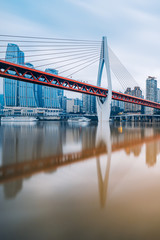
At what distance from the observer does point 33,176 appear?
543 centimetres

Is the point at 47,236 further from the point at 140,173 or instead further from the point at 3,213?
the point at 140,173

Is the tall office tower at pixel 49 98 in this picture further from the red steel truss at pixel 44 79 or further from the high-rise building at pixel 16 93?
the red steel truss at pixel 44 79

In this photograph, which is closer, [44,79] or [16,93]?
[44,79]

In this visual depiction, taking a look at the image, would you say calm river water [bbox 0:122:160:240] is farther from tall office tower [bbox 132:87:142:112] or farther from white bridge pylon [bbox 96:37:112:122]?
tall office tower [bbox 132:87:142:112]

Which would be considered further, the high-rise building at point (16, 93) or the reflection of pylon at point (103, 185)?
the high-rise building at point (16, 93)

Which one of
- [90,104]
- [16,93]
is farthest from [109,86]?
[90,104]

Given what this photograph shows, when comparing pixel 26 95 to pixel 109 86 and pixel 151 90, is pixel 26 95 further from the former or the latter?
pixel 109 86

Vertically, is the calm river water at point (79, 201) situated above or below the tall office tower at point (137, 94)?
below

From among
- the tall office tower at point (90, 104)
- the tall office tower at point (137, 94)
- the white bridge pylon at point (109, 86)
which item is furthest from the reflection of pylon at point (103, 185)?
the tall office tower at point (90, 104)

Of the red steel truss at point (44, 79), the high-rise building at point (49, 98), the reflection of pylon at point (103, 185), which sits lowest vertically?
the reflection of pylon at point (103, 185)

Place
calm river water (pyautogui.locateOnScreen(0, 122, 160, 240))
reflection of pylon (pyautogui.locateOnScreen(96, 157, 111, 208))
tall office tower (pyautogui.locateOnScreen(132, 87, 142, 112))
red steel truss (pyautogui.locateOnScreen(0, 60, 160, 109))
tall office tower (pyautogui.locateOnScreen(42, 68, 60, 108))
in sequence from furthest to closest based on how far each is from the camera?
tall office tower (pyautogui.locateOnScreen(42, 68, 60, 108)), tall office tower (pyautogui.locateOnScreen(132, 87, 142, 112)), red steel truss (pyautogui.locateOnScreen(0, 60, 160, 109)), reflection of pylon (pyautogui.locateOnScreen(96, 157, 111, 208)), calm river water (pyautogui.locateOnScreen(0, 122, 160, 240))

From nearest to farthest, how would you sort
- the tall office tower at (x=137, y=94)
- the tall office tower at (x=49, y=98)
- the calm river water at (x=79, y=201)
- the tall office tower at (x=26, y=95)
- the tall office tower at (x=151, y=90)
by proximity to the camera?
the calm river water at (x=79, y=201), the tall office tower at (x=151, y=90), the tall office tower at (x=137, y=94), the tall office tower at (x=26, y=95), the tall office tower at (x=49, y=98)

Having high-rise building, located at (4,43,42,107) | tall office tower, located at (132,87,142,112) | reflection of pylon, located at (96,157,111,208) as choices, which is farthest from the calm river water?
high-rise building, located at (4,43,42,107)

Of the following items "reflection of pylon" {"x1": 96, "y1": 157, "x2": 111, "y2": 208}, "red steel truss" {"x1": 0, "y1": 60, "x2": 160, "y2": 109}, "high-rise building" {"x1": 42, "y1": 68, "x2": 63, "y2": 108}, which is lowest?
"reflection of pylon" {"x1": 96, "y1": 157, "x2": 111, "y2": 208}
